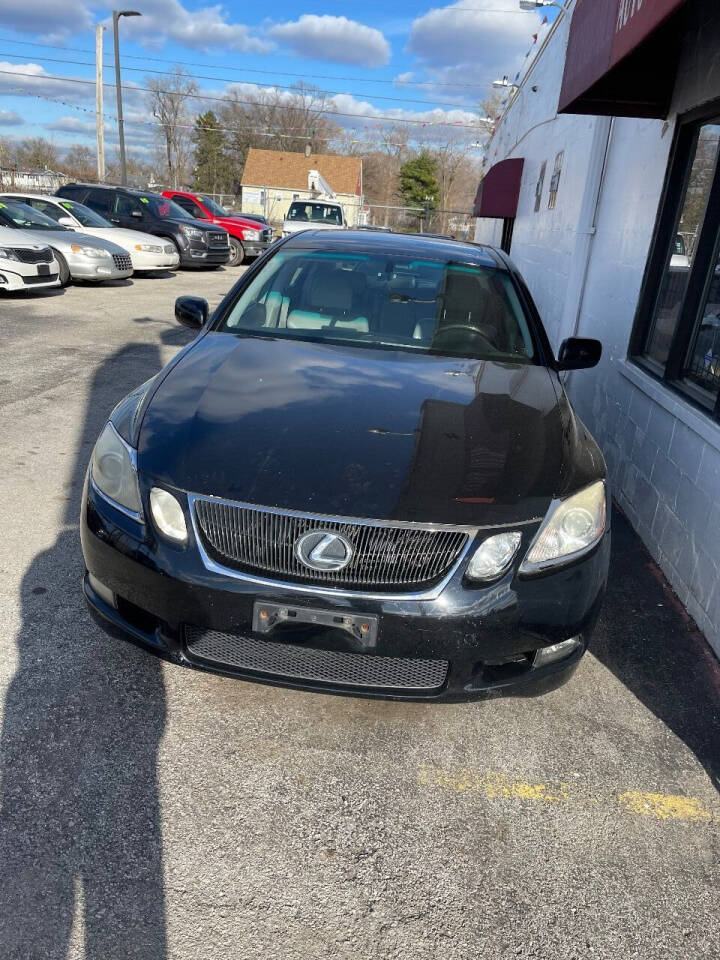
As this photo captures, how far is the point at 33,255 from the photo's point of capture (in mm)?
11500

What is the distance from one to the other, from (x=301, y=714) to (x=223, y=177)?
80386 millimetres

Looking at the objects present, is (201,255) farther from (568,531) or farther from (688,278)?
(568,531)

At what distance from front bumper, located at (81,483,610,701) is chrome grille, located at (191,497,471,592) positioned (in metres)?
0.06

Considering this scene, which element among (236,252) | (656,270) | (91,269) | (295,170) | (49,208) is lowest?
(236,252)

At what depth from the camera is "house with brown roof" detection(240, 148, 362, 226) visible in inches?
2234

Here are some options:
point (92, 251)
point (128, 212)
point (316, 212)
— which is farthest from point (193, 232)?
point (316, 212)

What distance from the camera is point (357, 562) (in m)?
2.25

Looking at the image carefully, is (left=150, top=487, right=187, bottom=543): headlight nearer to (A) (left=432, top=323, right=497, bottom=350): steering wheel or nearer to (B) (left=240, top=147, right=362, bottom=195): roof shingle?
(A) (left=432, top=323, right=497, bottom=350): steering wheel

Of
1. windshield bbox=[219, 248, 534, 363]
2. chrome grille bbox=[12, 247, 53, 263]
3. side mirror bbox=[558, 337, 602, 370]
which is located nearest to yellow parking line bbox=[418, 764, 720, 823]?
windshield bbox=[219, 248, 534, 363]

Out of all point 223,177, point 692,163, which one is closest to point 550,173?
point 692,163

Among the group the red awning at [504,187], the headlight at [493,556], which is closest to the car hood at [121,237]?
the red awning at [504,187]

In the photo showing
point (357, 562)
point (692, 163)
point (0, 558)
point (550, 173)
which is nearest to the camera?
point (357, 562)

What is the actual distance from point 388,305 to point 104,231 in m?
13.1

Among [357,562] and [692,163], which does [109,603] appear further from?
[692,163]
